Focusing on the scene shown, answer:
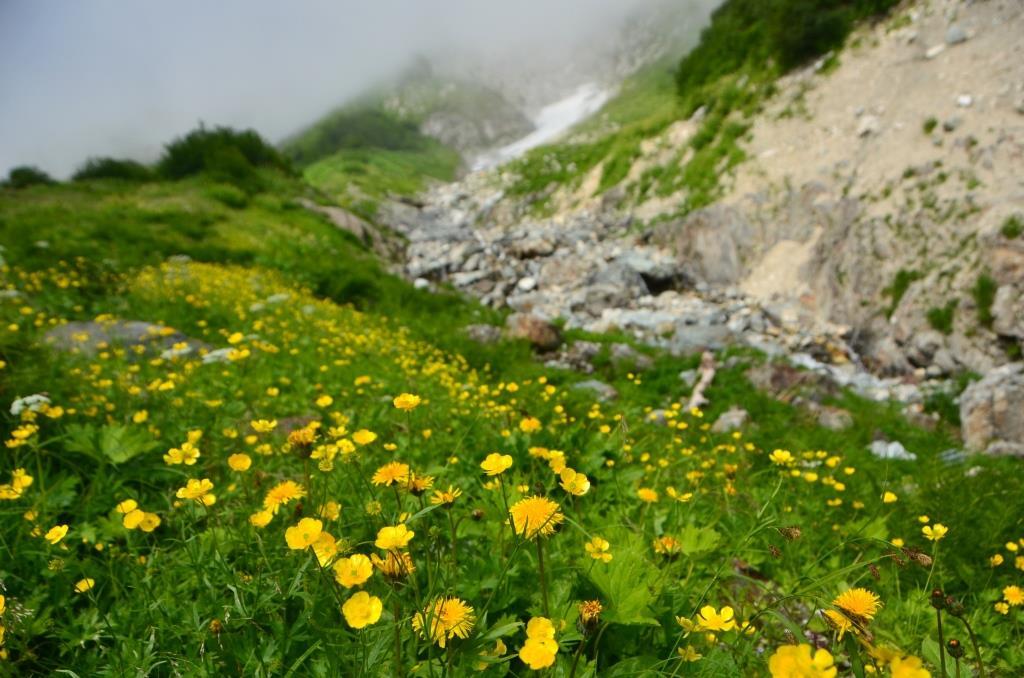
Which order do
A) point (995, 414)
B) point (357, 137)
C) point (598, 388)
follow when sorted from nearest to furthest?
point (995, 414) < point (598, 388) < point (357, 137)

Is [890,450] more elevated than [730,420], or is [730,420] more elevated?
[730,420]

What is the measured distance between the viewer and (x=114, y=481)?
2438mm

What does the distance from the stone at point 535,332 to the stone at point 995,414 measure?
603 centimetres

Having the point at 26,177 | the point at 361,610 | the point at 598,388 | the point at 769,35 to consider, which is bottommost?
the point at 598,388

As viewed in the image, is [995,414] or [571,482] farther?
[995,414]

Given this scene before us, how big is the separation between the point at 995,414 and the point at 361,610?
797 centimetres

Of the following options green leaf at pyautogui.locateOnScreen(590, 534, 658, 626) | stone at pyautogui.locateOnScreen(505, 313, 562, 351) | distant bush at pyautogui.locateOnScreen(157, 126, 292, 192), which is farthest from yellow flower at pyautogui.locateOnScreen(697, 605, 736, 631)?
distant bush at pyautogui.locateOnScreen(157, 126, 292, 192)

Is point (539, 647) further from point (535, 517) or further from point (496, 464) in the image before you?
point (496, 464)

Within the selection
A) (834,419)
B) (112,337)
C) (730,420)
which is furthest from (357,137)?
(834,419)

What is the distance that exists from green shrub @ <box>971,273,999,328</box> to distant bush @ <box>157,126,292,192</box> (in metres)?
19.5

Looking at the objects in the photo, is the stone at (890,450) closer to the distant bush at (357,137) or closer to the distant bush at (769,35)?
the distant bush at (769,35)

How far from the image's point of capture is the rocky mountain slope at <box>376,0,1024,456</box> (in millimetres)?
8219

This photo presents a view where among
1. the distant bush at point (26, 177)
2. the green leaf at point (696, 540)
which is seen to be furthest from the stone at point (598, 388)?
the distant bush at point (26, 177)

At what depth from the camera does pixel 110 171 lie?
18.1 metres
